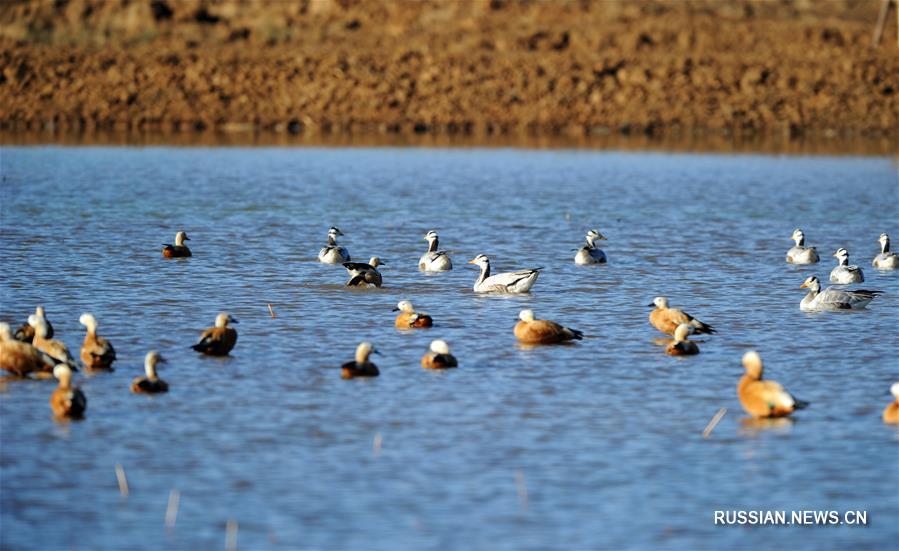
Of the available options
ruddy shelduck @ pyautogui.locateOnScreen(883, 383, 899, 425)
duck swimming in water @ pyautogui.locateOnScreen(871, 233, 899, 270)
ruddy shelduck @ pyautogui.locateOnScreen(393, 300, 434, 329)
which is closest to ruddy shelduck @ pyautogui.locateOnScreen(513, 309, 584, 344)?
ruddy shelduck @ pyautogui.locateOnScreen(393, 300, 434, 329)

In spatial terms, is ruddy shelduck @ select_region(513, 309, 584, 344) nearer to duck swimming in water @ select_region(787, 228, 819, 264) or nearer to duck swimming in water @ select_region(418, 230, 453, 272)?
duck swimming in water @ select_region(418, 230, 453, 272)

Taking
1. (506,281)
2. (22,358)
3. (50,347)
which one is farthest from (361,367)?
(506,281)

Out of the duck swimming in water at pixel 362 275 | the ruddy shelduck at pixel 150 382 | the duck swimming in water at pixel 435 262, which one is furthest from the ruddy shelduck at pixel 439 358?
the duck swimming in water at pixel 435 262

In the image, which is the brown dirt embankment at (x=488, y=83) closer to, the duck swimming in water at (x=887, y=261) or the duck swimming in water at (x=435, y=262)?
the duck swimming in water at (x=887, y=261)

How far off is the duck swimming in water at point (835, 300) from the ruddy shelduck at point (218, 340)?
A: 9399mm

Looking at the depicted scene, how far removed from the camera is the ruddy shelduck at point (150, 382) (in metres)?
16.4

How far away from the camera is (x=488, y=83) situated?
75562 millimetres

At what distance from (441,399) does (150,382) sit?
10.6ft

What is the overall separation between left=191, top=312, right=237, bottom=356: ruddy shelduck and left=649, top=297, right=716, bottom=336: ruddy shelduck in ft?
19.6

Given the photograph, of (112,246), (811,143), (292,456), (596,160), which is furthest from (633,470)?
(811,143)

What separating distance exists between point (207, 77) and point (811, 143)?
30764mm

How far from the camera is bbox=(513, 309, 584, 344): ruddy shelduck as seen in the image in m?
19.8

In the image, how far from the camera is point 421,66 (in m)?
78.1

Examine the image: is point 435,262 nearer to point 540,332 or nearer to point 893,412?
point 540,332
